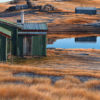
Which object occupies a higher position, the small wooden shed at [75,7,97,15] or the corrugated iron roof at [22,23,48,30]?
the small wooden shed at [75,7,97,15]

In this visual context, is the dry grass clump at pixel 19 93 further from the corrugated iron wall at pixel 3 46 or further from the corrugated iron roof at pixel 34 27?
the corrugated iron roof at pixel 34 27

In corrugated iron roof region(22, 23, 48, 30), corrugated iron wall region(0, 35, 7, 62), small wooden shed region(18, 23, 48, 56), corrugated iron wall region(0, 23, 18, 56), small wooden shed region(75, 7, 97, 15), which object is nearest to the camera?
corrugated iron wall region(0, 35, 7, 62)

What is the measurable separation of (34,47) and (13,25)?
2.92 meters

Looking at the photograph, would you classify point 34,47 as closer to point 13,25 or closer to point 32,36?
point 32,36

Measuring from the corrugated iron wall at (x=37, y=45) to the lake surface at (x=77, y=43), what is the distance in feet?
41.8

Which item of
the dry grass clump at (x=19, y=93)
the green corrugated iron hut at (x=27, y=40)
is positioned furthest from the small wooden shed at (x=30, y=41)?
the dry grass clump at (x=19, y=93)

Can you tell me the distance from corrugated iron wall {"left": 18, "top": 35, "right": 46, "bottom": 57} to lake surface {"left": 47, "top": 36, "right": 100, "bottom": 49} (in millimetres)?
12749

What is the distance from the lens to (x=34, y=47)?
1814 centimetres

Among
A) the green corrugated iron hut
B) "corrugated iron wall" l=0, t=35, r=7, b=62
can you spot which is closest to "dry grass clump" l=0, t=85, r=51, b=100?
"corrugated iron wall" l=0, t=35, r=7, b=62

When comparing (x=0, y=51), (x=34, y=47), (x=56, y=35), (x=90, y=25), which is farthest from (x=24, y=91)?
(x=90, y=25)

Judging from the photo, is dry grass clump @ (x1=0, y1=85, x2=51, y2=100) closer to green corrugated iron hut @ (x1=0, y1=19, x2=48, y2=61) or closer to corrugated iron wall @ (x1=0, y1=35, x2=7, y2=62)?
corrugated iron wall @ (x1=0, y1=35, x2=7, y2=62)

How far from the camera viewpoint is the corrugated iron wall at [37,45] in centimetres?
1812

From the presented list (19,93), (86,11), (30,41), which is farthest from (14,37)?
(86,11)

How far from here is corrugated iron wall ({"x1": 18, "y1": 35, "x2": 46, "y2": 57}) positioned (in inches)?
714
